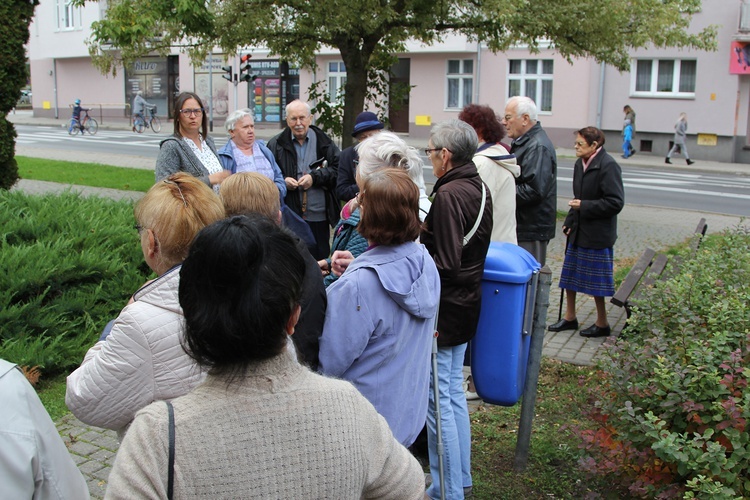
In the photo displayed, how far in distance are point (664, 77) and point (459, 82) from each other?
29.9 ft

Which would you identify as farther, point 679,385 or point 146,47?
point 146,47

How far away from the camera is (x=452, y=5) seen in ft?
40.1

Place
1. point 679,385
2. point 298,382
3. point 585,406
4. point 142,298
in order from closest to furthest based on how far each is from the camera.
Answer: point 298,382 → point 142,298 → point 679,385 → point 585,406

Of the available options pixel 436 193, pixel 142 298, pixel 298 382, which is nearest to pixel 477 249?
pixel 436 193

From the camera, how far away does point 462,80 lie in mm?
35094

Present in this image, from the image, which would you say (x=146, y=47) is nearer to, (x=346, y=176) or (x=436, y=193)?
(x=346, y=176)

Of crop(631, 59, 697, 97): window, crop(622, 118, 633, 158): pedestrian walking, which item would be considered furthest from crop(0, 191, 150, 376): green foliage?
crop(631, 59, 697, 97): window

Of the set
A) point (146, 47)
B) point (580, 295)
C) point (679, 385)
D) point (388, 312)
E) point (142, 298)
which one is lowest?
point (580, 295)

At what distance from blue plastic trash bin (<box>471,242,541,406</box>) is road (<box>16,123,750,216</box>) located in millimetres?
12481

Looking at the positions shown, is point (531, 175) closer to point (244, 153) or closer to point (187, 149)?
point (244, 153)

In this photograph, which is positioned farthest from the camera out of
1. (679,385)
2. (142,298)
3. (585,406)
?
(585,406)

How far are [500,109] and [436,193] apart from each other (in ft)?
101

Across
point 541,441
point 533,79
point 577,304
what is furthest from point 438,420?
point 533,79

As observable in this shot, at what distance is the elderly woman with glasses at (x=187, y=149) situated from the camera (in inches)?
223
